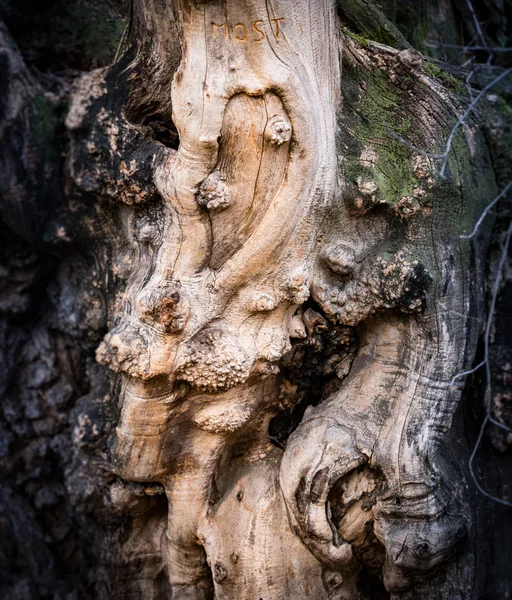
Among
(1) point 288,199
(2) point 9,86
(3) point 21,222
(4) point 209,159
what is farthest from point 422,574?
(2) point 9,86

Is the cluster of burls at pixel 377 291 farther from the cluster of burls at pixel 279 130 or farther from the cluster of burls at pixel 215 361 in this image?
the cluster of burls at pixel 279 130

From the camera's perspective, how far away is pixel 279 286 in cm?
168

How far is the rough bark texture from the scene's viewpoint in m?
1.61

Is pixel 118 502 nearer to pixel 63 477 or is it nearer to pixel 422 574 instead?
pixel 63 477

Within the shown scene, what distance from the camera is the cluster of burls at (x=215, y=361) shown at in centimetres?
166

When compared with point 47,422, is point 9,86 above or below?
above

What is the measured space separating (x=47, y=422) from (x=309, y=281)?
1157 millimetres

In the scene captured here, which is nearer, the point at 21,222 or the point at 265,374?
the point at 265,374

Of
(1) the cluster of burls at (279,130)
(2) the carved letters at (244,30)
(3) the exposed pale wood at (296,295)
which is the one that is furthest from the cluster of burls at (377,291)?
(2) the carved letters at (244,30)

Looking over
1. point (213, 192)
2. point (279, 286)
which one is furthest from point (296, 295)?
point (213, 192)

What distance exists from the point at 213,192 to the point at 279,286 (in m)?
0.30

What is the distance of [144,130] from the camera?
1.79 m

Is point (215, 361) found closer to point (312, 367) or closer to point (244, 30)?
point (312, 367)

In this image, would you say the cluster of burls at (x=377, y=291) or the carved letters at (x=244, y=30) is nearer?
the carved letters at (x=244, y=30)
